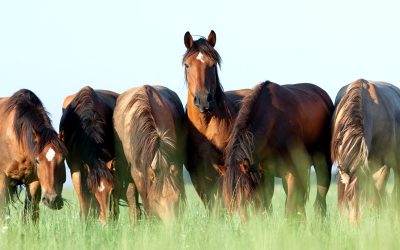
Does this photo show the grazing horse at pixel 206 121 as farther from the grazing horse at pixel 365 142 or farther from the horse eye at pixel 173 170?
the grazing horse at pixel 365 142

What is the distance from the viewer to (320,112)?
11953mm

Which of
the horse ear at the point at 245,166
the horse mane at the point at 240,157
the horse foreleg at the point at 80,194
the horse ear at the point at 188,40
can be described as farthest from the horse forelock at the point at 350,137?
the horse foreleg at the point at 80,194

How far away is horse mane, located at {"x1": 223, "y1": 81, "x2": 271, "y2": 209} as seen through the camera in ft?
30.5

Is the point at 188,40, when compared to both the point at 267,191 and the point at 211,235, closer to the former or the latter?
the point at 267,191

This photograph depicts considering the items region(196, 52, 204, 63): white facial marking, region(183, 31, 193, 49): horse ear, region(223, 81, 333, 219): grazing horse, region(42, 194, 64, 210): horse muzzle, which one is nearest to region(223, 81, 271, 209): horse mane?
region(223, 81, 333, 219): grazing horse

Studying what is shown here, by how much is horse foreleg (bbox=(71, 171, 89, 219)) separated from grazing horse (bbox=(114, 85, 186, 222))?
461mm

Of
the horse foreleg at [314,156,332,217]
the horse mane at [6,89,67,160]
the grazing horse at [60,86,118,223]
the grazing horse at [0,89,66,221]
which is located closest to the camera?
the grazing horse at [0,89,66,221]

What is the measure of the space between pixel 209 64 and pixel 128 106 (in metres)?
1.17

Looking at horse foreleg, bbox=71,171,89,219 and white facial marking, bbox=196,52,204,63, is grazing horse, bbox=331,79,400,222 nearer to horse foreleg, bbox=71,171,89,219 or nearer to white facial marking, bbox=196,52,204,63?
white facial marking, bbox=196,52,204,63

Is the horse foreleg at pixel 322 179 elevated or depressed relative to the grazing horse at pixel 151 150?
depressed

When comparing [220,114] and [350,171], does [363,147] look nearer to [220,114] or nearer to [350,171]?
[350,171]

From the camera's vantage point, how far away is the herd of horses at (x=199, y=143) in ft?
32.4

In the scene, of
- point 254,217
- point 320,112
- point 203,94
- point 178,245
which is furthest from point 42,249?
point 320,112

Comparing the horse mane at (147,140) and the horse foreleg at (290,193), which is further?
the horse foreleg at (290,193)
